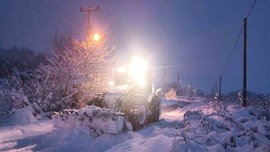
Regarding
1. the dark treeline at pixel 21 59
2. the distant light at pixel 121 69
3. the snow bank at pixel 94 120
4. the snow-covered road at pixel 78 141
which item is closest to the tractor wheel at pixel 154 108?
the distant light at pixel 121 69

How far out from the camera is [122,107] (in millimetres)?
13594

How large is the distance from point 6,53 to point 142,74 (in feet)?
188

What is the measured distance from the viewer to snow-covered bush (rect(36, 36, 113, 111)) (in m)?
19.3

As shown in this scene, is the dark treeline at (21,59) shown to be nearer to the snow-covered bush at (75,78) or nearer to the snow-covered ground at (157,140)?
the snow-covered bush at (75,78)

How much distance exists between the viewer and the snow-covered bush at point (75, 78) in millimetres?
19266

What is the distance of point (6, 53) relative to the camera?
67.9 m

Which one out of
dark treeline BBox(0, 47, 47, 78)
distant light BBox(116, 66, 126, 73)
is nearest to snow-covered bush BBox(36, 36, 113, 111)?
distant light BBox(116, 66, 126, 73)

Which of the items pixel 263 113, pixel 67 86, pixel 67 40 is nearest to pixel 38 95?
pixel 67 86

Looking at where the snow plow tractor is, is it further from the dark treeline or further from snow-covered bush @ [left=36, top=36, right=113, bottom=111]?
the dark treeline

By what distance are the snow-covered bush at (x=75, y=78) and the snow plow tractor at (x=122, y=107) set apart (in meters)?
3.94

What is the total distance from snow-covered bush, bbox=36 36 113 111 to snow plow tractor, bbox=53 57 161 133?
3.94m

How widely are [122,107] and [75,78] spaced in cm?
733

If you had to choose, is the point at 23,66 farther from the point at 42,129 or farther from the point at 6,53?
the point at 42,129

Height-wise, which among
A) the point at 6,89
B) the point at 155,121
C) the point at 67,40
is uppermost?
the point at 67,40
